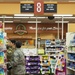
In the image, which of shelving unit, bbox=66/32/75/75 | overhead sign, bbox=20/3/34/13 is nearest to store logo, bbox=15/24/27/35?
overhead sign, bbox=20/3/34/13

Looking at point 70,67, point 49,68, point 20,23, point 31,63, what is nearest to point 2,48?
point 70,67

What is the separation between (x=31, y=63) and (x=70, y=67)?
225cm

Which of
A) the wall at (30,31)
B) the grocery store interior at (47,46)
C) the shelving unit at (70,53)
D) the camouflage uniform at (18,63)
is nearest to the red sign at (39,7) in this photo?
the grocery store interior at (47,46)

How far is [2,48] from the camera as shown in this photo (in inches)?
241

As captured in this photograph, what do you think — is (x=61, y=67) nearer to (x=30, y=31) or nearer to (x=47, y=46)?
(x=47, y=46)

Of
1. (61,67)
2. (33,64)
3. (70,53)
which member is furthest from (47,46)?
(61,67)

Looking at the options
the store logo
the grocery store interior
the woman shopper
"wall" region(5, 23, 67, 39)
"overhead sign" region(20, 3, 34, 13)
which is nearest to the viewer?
the woman shopper

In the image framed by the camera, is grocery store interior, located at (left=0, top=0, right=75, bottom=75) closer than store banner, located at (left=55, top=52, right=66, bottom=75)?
No

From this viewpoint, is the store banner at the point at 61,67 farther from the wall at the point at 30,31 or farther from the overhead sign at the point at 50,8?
the wall at the point at 30,31

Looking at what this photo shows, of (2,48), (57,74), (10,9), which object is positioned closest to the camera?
(2,48)

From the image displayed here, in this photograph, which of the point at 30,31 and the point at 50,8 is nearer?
the point at 50,8

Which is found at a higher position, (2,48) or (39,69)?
(2,48)

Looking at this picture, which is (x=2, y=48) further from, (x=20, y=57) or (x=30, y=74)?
(x=30, y=74)

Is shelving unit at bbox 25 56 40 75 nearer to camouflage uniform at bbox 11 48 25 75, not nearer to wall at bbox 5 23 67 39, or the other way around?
camouflage uniform at bbox 11 48 25 75
